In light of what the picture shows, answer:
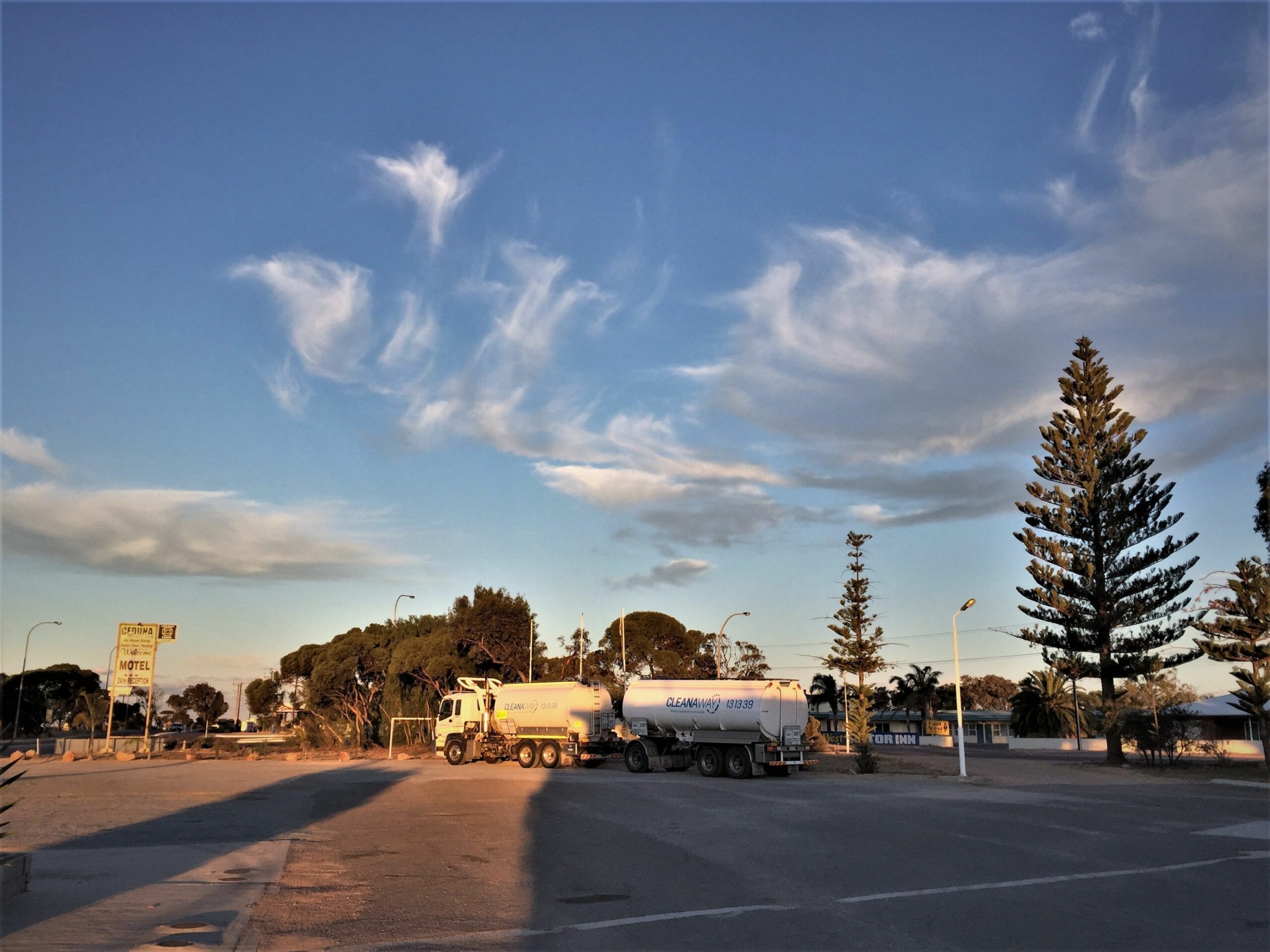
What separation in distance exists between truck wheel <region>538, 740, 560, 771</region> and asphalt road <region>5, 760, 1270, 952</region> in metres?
13.8

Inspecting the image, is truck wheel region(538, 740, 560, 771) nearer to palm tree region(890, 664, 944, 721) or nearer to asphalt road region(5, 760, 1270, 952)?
asphalt road region(5, 760, 1270, 952)

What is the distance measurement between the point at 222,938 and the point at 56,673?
344 ft

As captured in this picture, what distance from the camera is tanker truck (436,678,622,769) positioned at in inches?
1512

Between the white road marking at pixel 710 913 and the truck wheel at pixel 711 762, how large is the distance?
19.9m

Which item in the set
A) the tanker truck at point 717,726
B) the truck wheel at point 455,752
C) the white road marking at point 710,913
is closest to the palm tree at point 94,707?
the truck wheel at point 455,752

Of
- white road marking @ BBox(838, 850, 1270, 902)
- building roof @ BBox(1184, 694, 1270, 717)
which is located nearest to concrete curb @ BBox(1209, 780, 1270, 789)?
white road marking @ BBox(838, 850, 1270, 902)

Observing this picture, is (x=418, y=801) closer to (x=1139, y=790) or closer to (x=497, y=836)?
(x=497, y=836)

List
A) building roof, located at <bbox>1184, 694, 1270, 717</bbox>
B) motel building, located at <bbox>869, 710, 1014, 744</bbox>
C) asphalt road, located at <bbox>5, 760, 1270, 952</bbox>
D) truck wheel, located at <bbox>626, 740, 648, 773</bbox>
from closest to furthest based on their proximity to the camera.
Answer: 1. asphalt road, located at <bbox>5, 760, 1270, 952</bbox>
2. truck wheel, located at <bbox>626, 740, 648, 773</bbox>
3. building roof, located at <bbox>1184, 694, 1270, 717</bbox>
4. motel building, located at <bbox>869, 710, 1014, 744</bbox>

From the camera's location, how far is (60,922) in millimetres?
8852

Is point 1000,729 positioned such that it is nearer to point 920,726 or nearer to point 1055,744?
point 920,726

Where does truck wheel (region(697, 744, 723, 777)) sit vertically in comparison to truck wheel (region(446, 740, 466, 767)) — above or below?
above

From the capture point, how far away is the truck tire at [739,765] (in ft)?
103

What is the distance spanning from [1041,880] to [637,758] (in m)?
23.8

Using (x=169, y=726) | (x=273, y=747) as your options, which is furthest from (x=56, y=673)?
(x=273, y=747)
